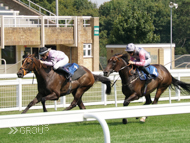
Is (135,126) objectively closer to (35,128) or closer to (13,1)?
(35,128)

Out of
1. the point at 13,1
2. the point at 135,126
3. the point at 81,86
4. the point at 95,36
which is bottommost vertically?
the point at 135,126

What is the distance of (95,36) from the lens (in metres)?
29.0

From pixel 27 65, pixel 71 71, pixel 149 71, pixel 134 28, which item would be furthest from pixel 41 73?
pixel 134 28

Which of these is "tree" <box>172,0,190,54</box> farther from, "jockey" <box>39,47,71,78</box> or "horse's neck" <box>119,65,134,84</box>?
"jockey" <box>39,47,71,78</box>

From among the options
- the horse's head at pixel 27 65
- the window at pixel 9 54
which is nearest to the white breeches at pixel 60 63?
the horse's head at pixel 27 65

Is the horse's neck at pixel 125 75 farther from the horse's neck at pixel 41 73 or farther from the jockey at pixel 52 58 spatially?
the horse's neck at pixel 41 73

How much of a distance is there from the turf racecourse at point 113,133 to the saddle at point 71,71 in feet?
4.23

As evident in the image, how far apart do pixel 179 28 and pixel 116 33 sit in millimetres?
15423

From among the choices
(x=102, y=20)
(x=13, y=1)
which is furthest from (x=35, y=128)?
(x=102, y=20)

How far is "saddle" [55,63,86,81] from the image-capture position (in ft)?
28.2

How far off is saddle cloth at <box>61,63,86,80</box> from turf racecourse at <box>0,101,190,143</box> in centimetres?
134

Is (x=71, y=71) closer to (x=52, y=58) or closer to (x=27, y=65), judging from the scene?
(x=52, y=58)

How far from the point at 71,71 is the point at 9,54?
67.9ft

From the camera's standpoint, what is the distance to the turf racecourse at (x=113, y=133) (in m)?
6.14
